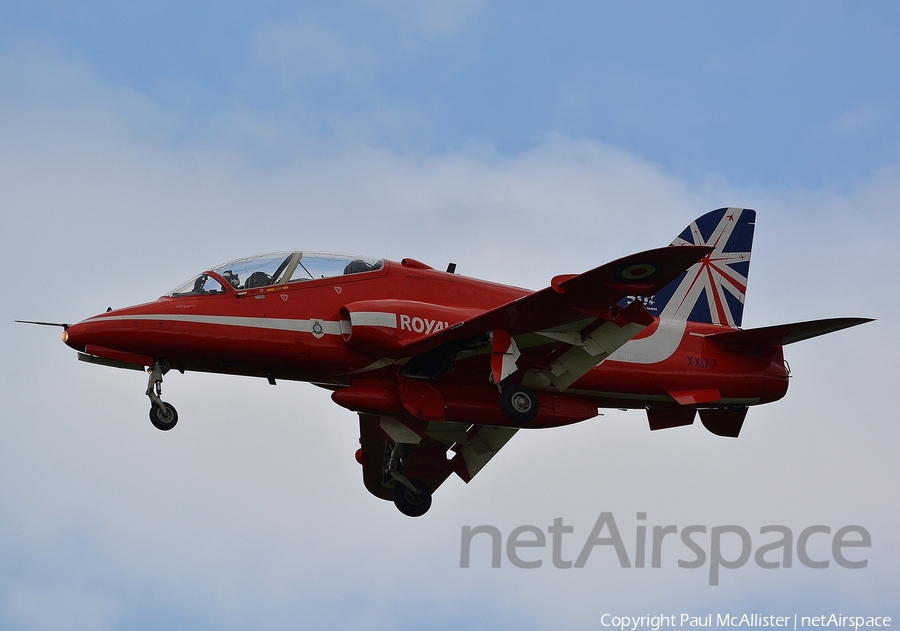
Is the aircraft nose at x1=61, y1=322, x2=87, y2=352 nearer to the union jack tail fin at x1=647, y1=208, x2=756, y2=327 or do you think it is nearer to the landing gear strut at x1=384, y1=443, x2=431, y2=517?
the landing gear strut at x1=384, y1=443, x2=431, y2=517

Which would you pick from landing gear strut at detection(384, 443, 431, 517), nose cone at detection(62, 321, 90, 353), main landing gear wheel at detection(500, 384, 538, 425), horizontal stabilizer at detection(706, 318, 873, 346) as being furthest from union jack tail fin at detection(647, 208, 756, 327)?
nose cone at detection(62, 321, 90, 353)

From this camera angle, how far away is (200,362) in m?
23.5

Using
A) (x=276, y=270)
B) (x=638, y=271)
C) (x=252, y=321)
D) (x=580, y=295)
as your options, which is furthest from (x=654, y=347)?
(x=252, y=321)

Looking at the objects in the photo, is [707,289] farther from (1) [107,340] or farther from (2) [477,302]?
(1) [107,340]

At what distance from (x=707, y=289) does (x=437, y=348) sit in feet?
22.8

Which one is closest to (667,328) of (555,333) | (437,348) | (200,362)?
(555,333)

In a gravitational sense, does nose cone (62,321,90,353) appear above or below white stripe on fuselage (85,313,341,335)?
below

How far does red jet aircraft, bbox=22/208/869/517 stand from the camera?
22922 mm

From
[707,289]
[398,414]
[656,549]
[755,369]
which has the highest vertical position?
[707,289]

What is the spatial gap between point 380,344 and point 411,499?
17.8ft

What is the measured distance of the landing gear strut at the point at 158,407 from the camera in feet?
74.8

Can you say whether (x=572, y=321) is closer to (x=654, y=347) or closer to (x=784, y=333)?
(x=654, y=347)

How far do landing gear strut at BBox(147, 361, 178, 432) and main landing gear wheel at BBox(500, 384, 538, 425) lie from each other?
617 centimetres

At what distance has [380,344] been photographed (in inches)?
931
